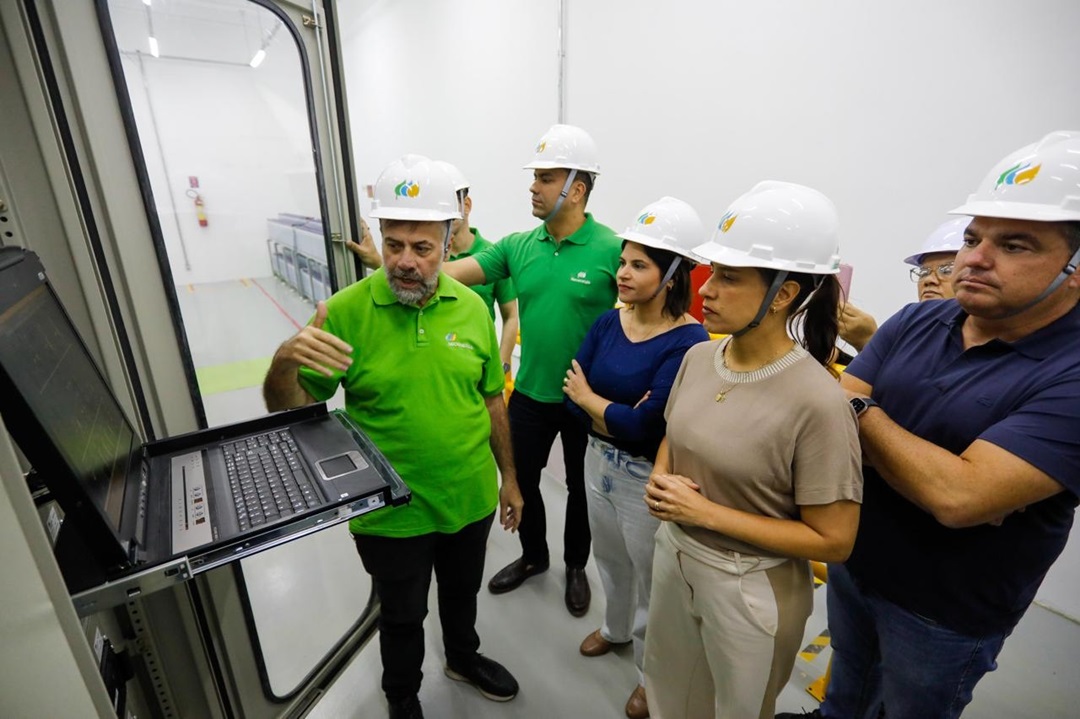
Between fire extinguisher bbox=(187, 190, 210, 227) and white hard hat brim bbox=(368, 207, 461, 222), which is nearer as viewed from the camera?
white hard hat brim bbox=(368, 207, 461, 222)

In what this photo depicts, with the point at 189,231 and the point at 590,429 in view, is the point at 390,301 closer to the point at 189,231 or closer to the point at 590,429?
the point at 590,429

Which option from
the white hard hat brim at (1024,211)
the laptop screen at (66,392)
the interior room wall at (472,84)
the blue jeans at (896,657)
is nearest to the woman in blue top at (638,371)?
the blue jeans at (896,657)

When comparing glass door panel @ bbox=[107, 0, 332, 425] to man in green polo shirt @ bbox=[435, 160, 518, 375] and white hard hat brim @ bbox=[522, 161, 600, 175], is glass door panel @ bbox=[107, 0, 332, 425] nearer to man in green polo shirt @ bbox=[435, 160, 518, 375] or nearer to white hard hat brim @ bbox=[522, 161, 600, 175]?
man in green polo shirt @ bbox=[435, 160, 518, 375]

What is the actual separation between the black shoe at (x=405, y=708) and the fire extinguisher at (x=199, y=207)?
8.94 ft

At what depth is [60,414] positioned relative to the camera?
671 mm

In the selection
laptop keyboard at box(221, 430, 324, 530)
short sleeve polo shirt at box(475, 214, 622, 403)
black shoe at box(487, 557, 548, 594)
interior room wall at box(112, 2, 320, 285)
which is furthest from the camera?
black shoe at box(487, 557, 548, 594)

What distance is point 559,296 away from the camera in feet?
6.67

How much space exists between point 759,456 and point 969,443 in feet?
1.46

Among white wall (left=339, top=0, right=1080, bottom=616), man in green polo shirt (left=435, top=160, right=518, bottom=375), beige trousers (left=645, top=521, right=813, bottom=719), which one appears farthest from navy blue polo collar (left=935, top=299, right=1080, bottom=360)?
man in green polo shirt (left=435, top=160, right=518, bottom=375)

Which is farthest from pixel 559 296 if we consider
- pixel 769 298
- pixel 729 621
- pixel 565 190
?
pixel 729 621

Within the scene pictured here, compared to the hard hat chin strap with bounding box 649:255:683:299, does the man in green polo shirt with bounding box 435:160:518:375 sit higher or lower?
lower

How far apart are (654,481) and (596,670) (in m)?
1.25

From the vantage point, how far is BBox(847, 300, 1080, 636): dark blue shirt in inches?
37.2

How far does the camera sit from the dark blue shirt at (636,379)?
1521 millimetres
